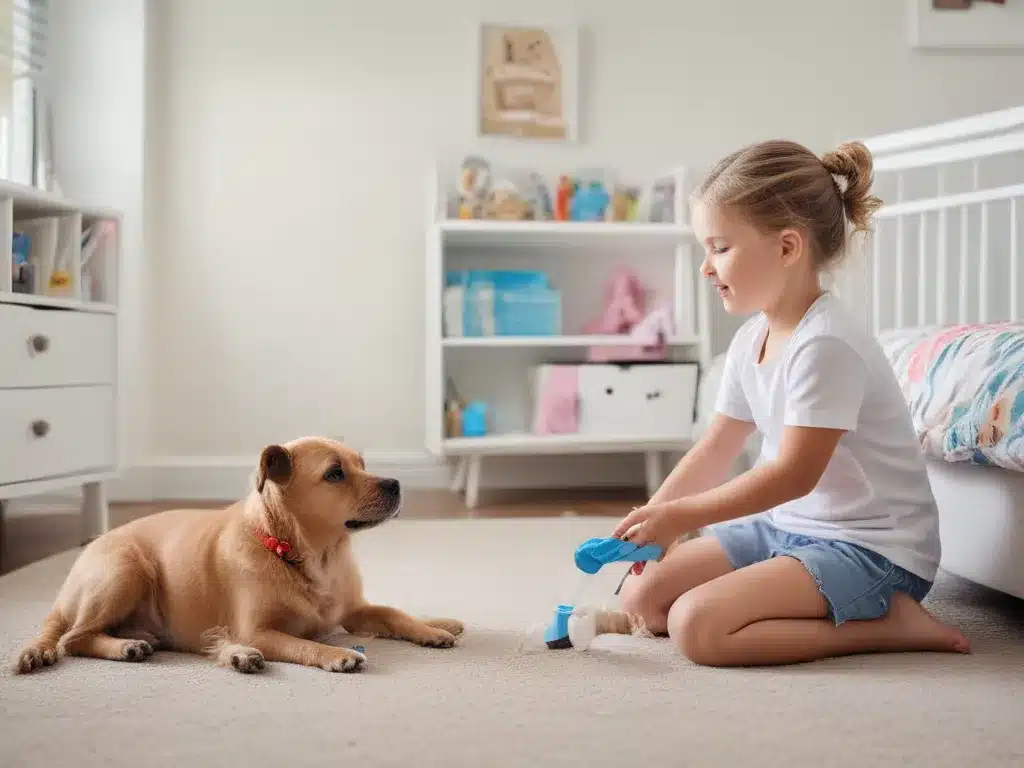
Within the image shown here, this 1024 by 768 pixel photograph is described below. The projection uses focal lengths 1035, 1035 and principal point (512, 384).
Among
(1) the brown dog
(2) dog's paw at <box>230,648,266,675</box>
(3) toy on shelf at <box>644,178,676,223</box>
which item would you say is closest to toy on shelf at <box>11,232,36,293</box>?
(1) the brown dog

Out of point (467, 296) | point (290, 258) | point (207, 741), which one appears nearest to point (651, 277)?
point (467, 296)

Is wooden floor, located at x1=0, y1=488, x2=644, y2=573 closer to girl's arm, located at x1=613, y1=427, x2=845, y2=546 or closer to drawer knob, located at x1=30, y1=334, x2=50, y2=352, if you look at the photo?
drawer knob, located at x1=30, y1=334, x2=50, y2=352

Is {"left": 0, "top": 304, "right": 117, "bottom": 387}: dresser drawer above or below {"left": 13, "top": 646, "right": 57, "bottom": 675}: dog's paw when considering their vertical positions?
above

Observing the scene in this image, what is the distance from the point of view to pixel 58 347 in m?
2.23

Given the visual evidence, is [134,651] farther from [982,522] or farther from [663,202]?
[663,202]

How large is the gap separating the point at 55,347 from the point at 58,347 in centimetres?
1

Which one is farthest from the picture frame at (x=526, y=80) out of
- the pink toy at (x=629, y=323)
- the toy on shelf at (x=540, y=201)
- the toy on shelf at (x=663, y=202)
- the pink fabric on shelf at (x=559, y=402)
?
the pink fabric on shelf at (x=559, y=402)

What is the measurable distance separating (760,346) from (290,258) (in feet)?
7.34

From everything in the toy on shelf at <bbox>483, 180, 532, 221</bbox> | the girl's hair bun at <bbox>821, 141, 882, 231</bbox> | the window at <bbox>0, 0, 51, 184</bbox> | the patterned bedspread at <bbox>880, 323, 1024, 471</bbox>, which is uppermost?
the window at <bbox>0, 0, 51, 184</bbox>

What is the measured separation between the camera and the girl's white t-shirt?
1.31 metres

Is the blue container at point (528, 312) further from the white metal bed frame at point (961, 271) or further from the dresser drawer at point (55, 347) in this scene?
the dresser drawer at point (55, 347)

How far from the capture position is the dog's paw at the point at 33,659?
1.29 m

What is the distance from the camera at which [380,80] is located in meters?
3.41

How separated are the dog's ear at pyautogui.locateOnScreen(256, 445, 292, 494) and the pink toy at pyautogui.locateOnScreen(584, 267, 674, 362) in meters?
1.94
